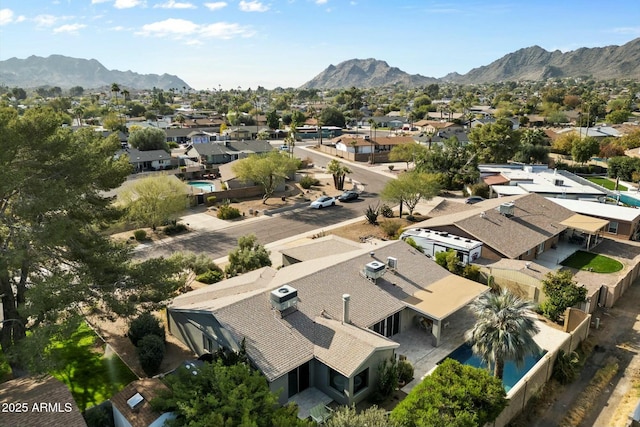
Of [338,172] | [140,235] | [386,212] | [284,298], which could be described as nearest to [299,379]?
[284,298]

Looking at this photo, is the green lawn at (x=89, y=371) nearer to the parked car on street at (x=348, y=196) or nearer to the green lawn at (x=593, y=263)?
the green lawn at (x=593, y=263)

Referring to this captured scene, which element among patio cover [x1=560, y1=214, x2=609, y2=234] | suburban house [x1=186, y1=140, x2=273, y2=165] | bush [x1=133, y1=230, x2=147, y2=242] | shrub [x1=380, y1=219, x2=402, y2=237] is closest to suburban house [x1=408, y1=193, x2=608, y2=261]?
patio cover [x1=560, y1=214, x2=609, y2=234]

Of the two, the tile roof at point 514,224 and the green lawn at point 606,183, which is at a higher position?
the tile roof at point 514,224

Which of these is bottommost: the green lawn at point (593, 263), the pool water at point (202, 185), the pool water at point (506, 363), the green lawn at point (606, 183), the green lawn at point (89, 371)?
the pool water at point (506, 363)

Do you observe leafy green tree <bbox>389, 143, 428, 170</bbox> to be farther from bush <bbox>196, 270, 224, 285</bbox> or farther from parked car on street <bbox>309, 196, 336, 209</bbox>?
bush <bbox>196, 270, 224, 285</bbox>

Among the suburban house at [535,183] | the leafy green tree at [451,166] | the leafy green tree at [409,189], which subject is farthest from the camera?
the leafy green tree at [451,166]

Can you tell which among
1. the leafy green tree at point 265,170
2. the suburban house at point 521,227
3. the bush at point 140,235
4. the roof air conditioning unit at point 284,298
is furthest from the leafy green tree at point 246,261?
the leafy green tree at point 265,170

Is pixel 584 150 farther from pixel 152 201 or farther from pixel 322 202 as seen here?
pixel 152 201

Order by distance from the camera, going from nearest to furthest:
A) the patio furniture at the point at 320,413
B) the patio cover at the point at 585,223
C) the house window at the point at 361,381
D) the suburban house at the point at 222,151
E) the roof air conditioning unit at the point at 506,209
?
the patio furniture at the point at 320,413 < the house window at the point at 361,381 < the patio cover at the point at 585,223 < the roof air conditioning unit at the point at 506,209 < the suburban house at the point at 222,151
